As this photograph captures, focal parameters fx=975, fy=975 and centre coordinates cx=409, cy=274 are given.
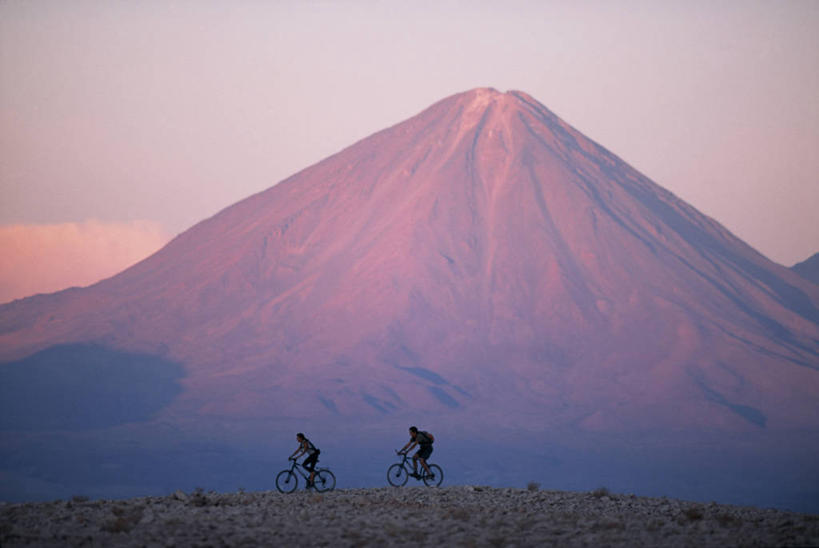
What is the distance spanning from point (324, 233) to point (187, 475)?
51801mm

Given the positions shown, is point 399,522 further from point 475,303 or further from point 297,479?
point 475,303

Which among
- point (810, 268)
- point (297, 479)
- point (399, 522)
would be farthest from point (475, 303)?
point (399, 522)

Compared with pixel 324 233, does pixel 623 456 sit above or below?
below

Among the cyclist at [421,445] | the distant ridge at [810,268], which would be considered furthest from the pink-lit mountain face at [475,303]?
the cyclist at [421,445]

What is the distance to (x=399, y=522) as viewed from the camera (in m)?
19.0

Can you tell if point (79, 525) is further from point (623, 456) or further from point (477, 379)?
point (477, 379)

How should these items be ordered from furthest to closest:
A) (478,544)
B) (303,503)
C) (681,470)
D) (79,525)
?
(681,470)
(303,503)
(79,525)
(478,544)

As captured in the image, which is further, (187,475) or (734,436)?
(734,436)

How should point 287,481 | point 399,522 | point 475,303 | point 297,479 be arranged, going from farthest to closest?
point 475,303 < point 287,481 < point 297,479 < point 399,522

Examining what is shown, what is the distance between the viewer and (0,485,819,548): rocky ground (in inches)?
693

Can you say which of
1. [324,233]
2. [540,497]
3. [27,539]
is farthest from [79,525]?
[324,233]

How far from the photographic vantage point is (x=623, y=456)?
98.9 metres

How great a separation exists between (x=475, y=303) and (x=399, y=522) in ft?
348

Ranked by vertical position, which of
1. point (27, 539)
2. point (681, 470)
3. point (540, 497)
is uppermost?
point (681, 470)
